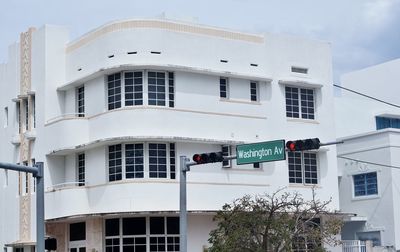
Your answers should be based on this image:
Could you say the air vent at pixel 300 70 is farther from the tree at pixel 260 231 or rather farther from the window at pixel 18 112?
the window at pixel 18 112

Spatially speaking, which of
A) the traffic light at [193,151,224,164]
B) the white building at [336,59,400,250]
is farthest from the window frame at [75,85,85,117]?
the white building at [336,59,400,250]

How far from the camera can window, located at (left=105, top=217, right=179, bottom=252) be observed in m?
35.8

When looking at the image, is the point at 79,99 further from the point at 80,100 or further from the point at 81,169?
the point at 81,169

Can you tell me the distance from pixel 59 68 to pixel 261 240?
14.5 metres

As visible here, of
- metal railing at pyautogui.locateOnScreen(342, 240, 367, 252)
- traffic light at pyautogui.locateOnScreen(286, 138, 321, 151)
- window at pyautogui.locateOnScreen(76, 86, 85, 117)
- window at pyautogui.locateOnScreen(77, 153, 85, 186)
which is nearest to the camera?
traffic light at pyautogui.locateOnScreen(286, 138, 321, 151)

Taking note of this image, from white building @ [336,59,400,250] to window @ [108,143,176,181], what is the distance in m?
11.5

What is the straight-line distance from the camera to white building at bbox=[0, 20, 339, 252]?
118 ft

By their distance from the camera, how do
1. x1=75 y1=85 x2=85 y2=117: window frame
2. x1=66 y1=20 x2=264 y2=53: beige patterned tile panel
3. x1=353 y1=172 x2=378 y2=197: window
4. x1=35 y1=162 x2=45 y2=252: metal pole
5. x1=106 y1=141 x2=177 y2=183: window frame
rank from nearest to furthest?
x1=35 y1=162 x2=45 y2=252: metal pole → x1=106 y1=141 x2=177 y2=183: window frame → x1=66 y1=20 x2=264 y2=53: beige patterned tile panel → x1=75 y1=85 x2=85 y2=117: window frame → x1=353 y1=172 x2=378 y2=197: window

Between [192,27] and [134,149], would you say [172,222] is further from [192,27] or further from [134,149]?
[192,27]

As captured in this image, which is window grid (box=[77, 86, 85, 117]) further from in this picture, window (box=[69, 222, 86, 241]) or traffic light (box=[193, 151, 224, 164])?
traffic light (box=[193, 151, 224, 164])

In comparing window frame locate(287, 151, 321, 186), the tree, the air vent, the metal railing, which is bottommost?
the metal railing

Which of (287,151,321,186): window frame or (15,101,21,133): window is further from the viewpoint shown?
(15,101,21,133): window

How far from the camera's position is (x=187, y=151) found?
36.7 metres

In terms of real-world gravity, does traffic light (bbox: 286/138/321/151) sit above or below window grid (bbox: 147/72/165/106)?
below
